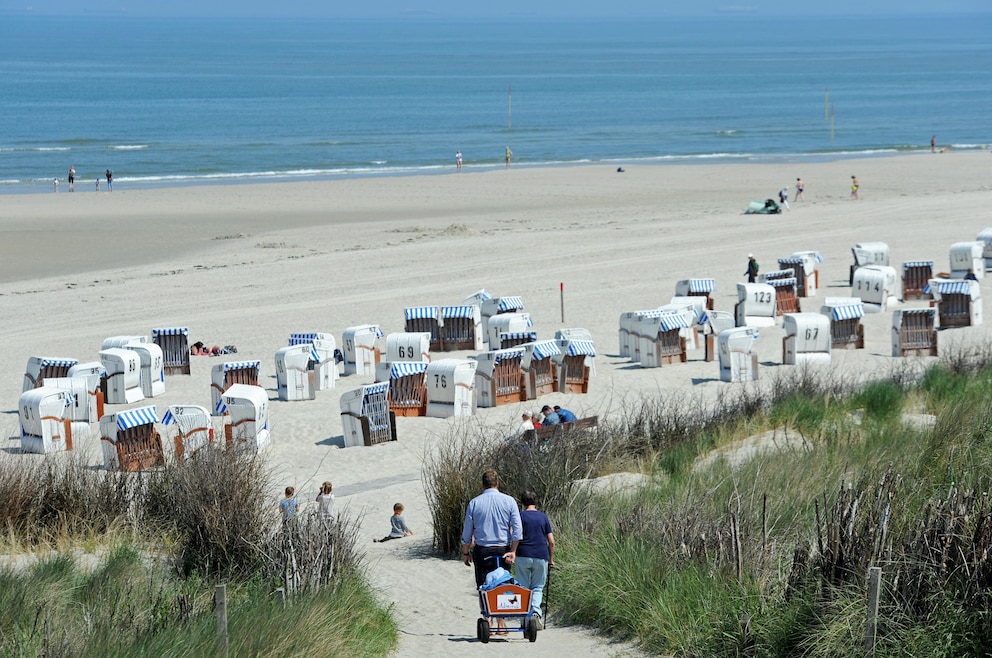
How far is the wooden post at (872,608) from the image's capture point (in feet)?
20.1

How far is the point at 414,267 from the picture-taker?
31.6 metres

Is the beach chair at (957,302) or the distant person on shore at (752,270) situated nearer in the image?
the beach chair at (957,302)

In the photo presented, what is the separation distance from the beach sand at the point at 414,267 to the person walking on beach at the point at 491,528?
590mm

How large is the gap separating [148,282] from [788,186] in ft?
100

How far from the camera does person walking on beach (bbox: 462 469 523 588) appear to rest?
821 centimetres

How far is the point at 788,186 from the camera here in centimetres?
5188

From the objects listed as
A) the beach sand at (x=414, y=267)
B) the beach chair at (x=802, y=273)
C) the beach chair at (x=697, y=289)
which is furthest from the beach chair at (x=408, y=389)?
the beach chair at (x=802, y=273)

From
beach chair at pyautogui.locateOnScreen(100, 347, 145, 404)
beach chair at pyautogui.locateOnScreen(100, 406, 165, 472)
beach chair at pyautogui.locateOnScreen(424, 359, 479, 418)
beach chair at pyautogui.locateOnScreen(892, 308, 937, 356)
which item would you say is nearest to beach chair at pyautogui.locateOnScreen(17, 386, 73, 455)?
beach chair at pyautogui.locateOnScreen(100, 406, 165, 472)

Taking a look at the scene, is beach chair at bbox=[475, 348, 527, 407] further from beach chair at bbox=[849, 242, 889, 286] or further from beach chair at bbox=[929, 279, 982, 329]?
beach chair at bbox=[849, 242, 889, 286]

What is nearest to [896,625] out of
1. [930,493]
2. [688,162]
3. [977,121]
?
[930,493]

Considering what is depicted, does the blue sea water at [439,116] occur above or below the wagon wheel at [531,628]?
above

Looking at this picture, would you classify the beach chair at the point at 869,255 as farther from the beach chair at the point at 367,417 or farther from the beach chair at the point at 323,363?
the beach chair at the point at 367,417

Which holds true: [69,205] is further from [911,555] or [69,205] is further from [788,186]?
[911,555]

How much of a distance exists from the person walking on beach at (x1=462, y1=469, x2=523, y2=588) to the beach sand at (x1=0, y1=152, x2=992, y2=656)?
1.94 ft
